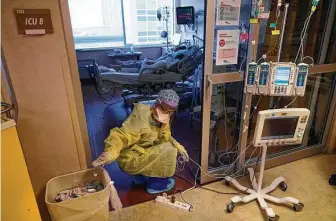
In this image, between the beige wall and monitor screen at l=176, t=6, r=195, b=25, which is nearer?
the beige wall

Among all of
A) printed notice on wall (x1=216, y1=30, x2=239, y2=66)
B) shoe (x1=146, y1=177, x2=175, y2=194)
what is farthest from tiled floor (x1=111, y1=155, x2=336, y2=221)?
printed notice on wall (x1=216, y1=30, x2=239, y2=66)

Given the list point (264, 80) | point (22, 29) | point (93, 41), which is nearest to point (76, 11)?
point (93, 41)

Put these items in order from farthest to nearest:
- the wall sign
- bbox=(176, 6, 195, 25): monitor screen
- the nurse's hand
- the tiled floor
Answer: bbox=(176, 6, 195, 25): monitor screen < the tiled floor < the nurse's hand < the wall sign

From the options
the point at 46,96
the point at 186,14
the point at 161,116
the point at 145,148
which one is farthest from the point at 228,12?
the point at 186,14

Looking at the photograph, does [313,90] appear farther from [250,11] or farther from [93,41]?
[93,41]

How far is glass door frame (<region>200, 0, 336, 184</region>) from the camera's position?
→ 1643mm

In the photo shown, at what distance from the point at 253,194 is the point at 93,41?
5.16 m

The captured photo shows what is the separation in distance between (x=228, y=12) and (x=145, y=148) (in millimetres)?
1234

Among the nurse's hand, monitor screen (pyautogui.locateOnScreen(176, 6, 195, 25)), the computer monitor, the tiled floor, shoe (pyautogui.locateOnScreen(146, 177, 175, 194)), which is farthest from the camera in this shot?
monitor screen (pyautogui.locateOnScreen(176, 6, 195, 25))

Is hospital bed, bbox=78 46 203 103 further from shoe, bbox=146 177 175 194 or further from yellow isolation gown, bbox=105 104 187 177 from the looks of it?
shoe, bbox=146 177 175 194

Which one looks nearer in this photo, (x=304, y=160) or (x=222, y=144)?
(x=222, y=144)

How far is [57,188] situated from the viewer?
1.51 metres

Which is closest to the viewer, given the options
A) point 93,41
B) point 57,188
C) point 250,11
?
point 57,188

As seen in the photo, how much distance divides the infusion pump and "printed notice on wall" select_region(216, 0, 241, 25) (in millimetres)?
361
